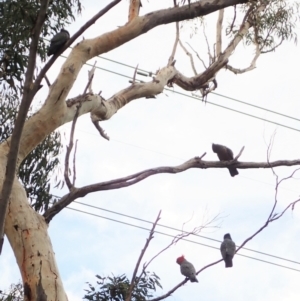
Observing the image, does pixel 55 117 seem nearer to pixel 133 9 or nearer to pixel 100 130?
pixel 100 130

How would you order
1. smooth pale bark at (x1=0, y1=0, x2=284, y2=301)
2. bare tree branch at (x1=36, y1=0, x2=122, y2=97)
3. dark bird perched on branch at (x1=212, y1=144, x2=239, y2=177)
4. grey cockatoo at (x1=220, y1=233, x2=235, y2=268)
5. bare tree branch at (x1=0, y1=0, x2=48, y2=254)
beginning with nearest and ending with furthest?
bare tree branch at (x1=0, y1=0, x2=48, y2=254), bare tree branch at (x1=36, y1=0, x2=122, y2=97), smooth pale bark at (x1=0, y1=0, x2=284, y2=301), grey cockatoo at (x1=220, y1=233, x2=235, y2=268), dark bird perched on branch at (x1=212, y1=144, x2=239, y2=177)

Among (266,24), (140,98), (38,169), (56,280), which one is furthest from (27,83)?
(266,24)

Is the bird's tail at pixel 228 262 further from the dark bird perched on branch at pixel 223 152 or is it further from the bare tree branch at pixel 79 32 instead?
the bare tree branch at pixel 79 32

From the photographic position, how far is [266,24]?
7570mm

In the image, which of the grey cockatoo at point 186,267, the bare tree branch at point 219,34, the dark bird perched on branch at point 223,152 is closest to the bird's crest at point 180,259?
the grey cockatoo at point 186,267

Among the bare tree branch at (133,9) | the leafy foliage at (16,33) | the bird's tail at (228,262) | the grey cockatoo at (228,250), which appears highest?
the leafy foliage at (16,33)

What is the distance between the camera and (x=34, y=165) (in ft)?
20.4

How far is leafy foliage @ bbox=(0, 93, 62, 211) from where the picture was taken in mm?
6035

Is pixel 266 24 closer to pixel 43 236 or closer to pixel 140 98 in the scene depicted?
pixel 140 98

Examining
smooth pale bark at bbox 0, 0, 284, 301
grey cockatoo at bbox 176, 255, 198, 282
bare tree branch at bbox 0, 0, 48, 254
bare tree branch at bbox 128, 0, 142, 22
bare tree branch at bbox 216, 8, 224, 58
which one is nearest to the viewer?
bare tree branch at bbox 0, 0, 48, 254

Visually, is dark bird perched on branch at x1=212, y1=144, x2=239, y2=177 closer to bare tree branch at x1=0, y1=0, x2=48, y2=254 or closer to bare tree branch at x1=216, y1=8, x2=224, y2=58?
bare tree branch at x1=216, y1=8, x2=224, y2=58

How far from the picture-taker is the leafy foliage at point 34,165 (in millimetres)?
6035

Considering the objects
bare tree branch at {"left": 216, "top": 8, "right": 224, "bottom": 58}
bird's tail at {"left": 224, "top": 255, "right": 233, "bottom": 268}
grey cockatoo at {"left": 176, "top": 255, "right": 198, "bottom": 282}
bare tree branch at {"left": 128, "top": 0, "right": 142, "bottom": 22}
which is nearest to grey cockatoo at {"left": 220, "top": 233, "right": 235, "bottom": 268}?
bird's tail at {"left": 224, "top": 255, "right": 233, "bottom": 268}

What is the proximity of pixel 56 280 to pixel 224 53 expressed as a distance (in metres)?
4.07
